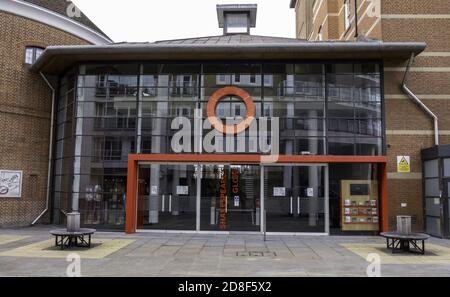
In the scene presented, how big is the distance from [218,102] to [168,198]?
4268mm

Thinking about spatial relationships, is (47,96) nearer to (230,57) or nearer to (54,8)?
(54,8)

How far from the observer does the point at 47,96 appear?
2019cm

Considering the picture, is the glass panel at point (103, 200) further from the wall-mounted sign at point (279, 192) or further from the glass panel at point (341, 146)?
the glass panel at point (341, 146)

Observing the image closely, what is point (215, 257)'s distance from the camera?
37.8 ft

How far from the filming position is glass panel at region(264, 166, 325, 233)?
55.4ft

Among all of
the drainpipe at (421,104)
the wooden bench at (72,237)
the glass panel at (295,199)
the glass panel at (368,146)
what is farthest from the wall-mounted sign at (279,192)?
the wooden bench at (72,237)

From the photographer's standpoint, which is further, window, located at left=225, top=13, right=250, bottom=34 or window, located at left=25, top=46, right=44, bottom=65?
window, located at left=225, top=13, right=250, bottom=34

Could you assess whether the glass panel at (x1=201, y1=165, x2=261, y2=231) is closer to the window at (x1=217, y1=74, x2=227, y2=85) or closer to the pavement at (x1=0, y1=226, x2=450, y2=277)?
the pavement at (x1=0, y1=226, x2=450, y2=277)

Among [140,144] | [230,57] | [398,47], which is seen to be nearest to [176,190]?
[140,144]

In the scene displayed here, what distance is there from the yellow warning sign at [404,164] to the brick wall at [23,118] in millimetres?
14992

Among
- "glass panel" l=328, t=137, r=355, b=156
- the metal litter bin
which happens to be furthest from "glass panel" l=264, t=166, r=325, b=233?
the metal litter bin

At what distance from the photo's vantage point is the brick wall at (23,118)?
61.8 ft

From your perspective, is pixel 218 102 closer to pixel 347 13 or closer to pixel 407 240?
pixel 407 240

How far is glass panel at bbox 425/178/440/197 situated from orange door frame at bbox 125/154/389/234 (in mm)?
1508
